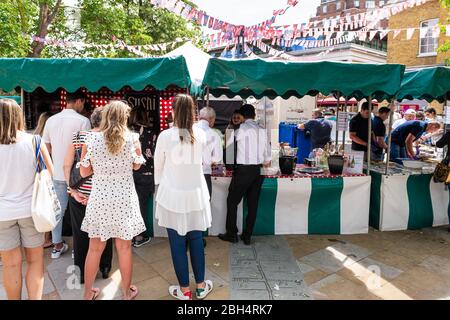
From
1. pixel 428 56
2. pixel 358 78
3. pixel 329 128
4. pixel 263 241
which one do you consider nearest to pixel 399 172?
pixel 358 78

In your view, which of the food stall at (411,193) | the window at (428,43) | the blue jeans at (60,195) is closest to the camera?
the blue jeans at (60,195)

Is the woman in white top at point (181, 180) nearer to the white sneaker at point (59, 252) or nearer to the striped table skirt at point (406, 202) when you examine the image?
the white sneaker at point (59, 252)

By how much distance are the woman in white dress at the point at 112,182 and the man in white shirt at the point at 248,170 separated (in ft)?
5.25

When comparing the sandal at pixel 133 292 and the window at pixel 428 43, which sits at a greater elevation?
the window at pixel 428 43

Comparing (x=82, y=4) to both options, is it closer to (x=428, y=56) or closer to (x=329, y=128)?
(x=329, y=128)

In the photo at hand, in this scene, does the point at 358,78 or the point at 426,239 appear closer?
the point at 358,78

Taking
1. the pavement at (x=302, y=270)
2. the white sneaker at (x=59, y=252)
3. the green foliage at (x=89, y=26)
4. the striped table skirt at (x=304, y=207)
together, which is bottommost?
the pavement at (x=302, y=270)

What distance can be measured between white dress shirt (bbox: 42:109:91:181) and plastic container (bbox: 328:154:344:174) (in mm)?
3097

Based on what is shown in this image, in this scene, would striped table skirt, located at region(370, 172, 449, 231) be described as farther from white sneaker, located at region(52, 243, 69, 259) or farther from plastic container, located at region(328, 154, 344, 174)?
white sneaker, located at region(52, 243, 69, 259)

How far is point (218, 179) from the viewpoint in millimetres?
4312

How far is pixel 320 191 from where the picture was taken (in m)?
4.43

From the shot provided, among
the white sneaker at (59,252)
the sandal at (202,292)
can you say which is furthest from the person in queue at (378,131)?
the white sneaker at (59,252)

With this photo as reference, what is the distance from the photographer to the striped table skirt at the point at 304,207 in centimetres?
437

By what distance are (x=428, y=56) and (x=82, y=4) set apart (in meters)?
17.7
